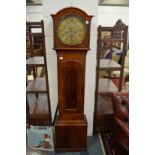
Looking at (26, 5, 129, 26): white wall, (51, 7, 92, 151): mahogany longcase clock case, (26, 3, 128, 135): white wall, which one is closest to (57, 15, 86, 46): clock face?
(51, 7, 92, 151): mahogany longcase clock case

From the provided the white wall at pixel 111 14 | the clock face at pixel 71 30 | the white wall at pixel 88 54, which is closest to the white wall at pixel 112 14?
the white wall at pixel 111 14

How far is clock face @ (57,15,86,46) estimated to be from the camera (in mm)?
1613

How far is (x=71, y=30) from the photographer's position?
5.38 feet

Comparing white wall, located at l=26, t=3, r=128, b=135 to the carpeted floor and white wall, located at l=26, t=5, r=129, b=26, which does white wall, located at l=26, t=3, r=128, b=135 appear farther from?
white wall, located at l=26, t=5, r=129, b=26

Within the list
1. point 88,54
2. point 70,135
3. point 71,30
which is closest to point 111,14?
point 88,54

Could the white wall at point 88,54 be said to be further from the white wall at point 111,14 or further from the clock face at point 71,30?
the white wall at point 111,14

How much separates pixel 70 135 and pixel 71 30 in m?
1.19

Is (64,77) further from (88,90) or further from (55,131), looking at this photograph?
(55,131)

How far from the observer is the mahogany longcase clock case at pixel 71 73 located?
1.62m

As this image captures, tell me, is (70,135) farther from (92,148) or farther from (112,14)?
(112,14)

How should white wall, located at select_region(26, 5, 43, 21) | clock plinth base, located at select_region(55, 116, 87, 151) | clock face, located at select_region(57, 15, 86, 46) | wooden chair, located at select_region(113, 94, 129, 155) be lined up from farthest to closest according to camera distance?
white wall, located at select_region(26, 5, 43, 21)
clock plinth base, located at select_region(55, 116, 87, 151)
wooden chair, located at select_region(113, 94, 129, 155)
clock face, located at select_region(57, 15, 86, 46)
